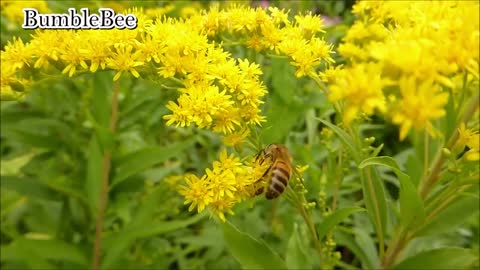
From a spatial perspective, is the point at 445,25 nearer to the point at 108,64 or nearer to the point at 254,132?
the point at 254,132

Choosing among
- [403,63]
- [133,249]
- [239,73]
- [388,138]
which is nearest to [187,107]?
[239,73]

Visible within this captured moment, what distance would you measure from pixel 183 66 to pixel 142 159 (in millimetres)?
727

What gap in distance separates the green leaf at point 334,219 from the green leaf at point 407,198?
112mm

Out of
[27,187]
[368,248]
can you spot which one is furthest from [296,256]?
[27,187]

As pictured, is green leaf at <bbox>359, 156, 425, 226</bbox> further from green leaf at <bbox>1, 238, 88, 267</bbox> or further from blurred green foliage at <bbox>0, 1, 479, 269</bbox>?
green leaf at <bbox>1, 238, 88, 267</bbox>

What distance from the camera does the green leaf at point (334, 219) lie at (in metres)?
1.24

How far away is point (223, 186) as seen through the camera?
1.19 meters

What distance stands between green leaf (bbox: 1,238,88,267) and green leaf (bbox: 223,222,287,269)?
31.8 inches

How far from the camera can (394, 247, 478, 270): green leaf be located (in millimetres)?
1332

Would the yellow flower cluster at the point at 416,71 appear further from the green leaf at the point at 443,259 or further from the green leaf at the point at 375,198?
the green leaf at the point at 443,259

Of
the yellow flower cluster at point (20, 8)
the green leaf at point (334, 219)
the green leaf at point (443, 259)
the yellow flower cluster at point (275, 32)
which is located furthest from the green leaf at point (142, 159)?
the green leaf at point (443, 259)

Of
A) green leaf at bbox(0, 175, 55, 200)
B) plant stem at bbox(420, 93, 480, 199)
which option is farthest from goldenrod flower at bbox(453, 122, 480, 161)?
green leaf at bbox(0, 175, 55, 200)

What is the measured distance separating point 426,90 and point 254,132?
52cm

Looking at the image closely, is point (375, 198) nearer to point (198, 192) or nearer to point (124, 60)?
point (198, 192)
